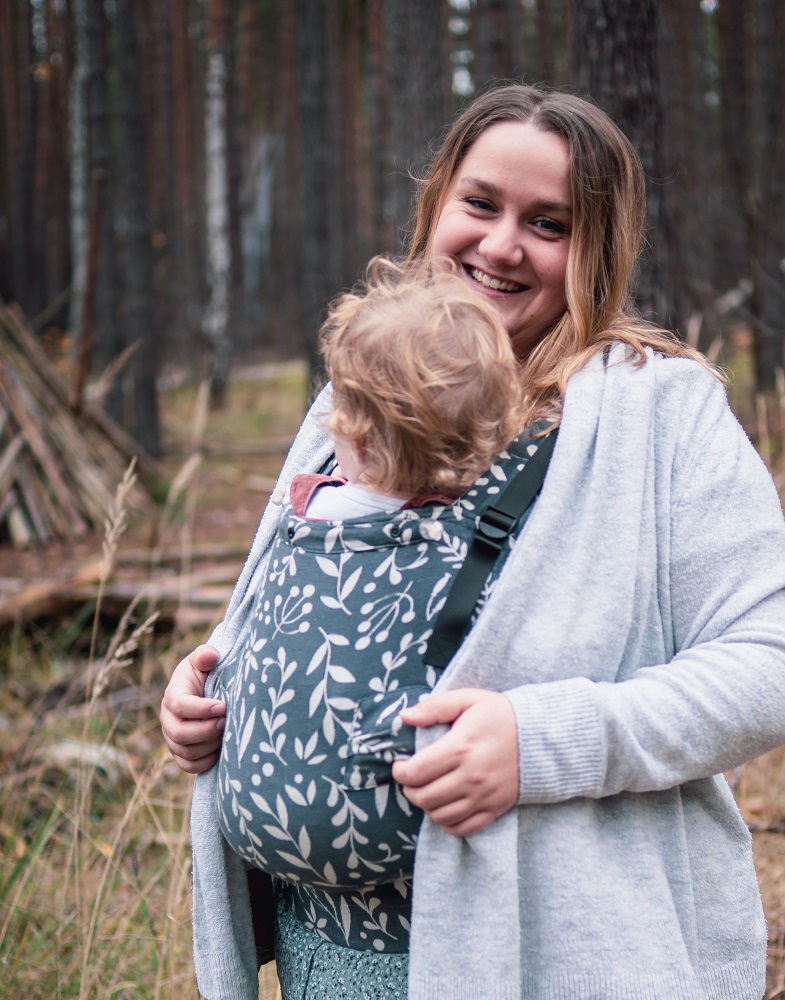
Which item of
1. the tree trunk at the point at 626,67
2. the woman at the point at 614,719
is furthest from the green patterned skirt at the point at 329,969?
the tree trunk at the point at 626,67

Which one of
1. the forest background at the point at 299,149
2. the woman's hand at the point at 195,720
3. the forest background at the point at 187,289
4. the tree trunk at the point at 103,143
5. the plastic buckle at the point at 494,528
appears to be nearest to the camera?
the plastic buckle at the point at 494,528

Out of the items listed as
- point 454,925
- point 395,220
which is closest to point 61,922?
point 454,925

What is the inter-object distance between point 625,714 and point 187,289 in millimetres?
22347

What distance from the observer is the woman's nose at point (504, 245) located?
1527 mm

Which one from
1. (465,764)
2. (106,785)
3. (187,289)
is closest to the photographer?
(465,764)

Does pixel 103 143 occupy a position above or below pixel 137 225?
above

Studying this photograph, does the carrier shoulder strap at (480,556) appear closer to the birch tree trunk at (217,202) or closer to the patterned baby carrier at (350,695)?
the patterned baby carrier at (350,695)

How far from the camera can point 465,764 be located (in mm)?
1145

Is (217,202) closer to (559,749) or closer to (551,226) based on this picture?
(551,226)

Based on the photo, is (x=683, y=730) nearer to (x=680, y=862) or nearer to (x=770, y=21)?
(x=680, y=862)

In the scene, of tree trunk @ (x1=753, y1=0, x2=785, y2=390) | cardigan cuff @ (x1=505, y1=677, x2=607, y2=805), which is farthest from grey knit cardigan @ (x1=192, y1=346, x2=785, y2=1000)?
tree trunk @ (x1=753, y1=0, x2=785, y2=390)

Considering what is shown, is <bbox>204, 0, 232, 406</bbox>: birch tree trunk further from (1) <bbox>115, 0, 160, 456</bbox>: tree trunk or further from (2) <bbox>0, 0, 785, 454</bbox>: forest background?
(1) <bbox>115, 0, 160, 456</bbox>: tree trunk

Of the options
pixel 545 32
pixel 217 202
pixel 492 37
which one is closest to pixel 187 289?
pixel 217 202

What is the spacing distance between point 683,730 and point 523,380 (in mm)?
602
